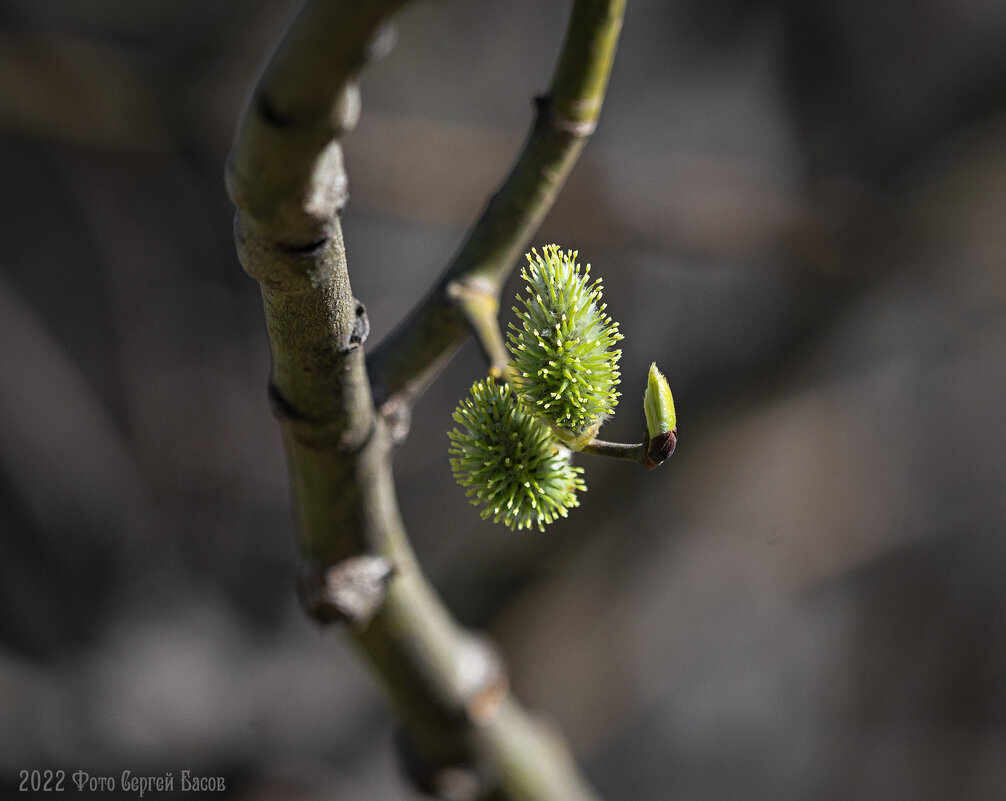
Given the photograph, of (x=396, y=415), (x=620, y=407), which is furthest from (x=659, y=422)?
(x=620, y=407)

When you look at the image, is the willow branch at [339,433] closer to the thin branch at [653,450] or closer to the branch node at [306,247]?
the branch node at [306,247]

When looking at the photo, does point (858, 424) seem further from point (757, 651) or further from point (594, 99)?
point (594, 99)

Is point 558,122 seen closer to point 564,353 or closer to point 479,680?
point 564,353

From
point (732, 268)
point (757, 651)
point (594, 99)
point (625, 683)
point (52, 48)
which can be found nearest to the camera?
point (594, 99)

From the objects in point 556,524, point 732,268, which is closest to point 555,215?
point 732,268

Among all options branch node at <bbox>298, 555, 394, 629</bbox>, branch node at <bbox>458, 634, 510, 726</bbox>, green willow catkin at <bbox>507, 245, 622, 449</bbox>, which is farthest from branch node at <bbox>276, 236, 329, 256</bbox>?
branch node at <bbox>458, 634, 510, 726</bbox>

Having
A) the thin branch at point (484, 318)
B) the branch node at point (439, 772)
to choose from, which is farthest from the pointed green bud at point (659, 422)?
the branch node at point (439, 772)
